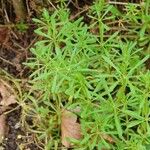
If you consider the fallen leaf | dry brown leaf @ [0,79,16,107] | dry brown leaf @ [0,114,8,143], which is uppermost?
the fallen leaf

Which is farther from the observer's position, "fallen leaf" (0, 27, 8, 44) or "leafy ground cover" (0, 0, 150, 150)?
"fallen leaf" (0, 27, 8, 44)

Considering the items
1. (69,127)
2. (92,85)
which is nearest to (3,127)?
(69,127)

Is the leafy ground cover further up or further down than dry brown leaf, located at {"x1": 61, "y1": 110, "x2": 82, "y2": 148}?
further up

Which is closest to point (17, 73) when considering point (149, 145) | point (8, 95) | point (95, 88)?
point (8, 95)

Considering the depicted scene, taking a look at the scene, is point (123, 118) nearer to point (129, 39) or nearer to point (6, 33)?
point (129, 39)

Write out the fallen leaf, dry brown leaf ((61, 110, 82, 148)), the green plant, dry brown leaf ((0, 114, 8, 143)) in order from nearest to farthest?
1. the green plant
2. dry brown leaf ((61, 110, 82, 148))
3. dry brown leaf ((0, 114, 8, 143))
4. the fallen leaf

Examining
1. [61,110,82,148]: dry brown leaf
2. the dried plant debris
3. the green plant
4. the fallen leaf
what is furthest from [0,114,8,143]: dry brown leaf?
the fallen leaf

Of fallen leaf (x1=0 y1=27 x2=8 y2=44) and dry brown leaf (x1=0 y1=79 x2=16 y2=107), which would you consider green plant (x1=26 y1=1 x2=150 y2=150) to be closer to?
dry brown leaf (x1=0 y1=79 x2=16 y2=107)

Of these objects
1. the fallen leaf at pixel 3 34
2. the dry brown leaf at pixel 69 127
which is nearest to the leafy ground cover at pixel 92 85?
the dry brown leaf at pixel 69 127
